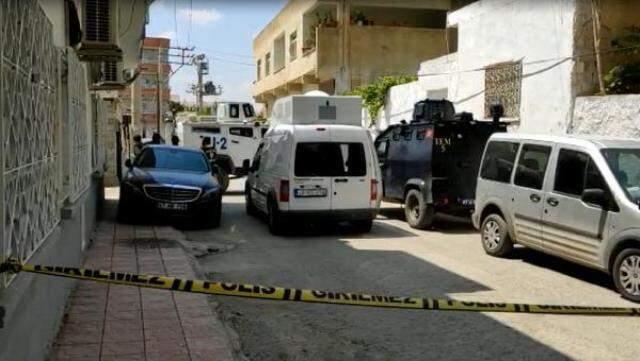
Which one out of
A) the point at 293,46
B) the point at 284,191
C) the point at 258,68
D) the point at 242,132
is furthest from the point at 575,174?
the point at 258,68

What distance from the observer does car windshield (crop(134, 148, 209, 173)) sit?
13.1 meters

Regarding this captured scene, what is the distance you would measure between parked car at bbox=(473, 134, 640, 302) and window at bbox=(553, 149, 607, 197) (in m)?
0.01

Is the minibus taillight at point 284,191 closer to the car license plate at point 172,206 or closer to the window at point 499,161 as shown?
the car license plate at point 172,206

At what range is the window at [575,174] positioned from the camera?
291 inches

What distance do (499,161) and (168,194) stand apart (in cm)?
588

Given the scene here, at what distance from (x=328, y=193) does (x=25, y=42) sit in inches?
300

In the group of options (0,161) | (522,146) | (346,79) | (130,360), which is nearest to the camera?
(0,161)

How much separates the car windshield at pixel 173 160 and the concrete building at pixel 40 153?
4.58 metres

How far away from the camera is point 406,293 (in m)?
7.09

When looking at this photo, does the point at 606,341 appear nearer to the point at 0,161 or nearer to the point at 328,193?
the point at 0,161

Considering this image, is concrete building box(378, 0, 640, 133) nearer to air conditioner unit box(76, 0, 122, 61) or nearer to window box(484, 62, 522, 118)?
window box(484, 62, 522, 118)

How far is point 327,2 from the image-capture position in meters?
25.9

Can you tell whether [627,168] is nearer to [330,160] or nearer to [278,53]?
[330,160]

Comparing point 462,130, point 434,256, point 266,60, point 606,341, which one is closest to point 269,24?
point 266,60
